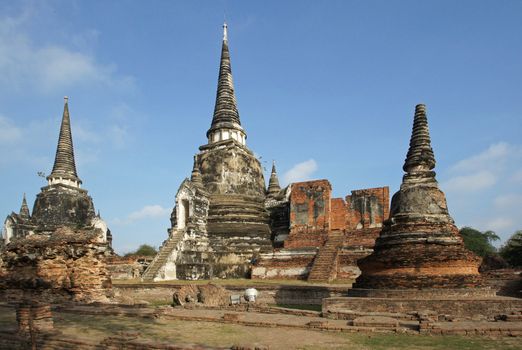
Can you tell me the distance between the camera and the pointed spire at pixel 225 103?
28906 mm

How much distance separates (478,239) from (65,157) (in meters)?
35.7

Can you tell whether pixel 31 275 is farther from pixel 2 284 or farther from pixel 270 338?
pixel 270 338

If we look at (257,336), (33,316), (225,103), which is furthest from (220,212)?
(33,316)

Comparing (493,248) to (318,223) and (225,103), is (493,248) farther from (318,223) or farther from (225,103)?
(225,103)

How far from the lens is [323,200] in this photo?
24.2 meters

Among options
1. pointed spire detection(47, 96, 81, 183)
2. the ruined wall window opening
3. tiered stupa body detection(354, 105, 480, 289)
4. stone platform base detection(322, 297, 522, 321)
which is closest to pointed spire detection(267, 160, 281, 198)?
the ruined wall window opening

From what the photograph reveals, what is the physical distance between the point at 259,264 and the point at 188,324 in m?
13.0

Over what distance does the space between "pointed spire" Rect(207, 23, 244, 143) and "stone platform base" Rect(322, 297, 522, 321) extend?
19.7 m

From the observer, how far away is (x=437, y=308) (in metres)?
9.93

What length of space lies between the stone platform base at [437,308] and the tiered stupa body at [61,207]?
2494 cm

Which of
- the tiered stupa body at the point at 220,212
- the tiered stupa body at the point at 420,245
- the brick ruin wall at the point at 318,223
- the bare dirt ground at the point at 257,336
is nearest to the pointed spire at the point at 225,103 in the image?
the tiered stupa body at the point at 220,212

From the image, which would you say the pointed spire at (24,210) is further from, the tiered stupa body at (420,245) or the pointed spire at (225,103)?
the tiered stupa body at (420,245)

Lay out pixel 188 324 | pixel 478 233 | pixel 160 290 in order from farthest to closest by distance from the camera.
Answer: pixel 478 233 → pixel 160 290 → pixel 188 324

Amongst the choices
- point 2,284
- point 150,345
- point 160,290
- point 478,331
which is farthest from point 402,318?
point 2,284
